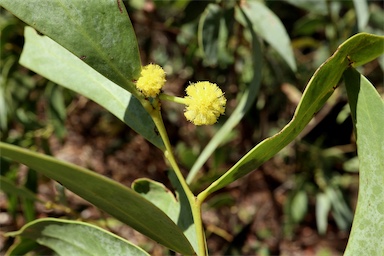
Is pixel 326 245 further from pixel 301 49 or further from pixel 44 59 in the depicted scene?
pixel 44 59

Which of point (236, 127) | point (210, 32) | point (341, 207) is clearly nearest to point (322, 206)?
point (341, 207)

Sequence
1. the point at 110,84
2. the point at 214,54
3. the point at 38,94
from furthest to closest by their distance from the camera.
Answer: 1. the point at 38,94
2. the point at 214,54
3. the point at 110,84

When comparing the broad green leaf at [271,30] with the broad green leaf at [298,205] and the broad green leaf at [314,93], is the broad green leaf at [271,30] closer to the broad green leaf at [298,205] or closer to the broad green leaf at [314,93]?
the broad green leaf at [314,93]

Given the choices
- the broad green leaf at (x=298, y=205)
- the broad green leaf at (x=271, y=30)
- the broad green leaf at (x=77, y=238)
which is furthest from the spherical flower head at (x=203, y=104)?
the broad green leaf at (x=298, y=205)

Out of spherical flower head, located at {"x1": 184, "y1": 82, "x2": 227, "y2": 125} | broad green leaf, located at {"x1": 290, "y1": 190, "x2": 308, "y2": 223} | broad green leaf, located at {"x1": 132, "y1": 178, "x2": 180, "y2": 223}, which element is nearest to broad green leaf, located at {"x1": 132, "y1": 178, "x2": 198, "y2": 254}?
broad green leaf, located at {"x1": 132, "y1": 178, "x2": 180, "y2": 223}

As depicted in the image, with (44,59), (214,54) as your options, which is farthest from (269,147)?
(214,54)

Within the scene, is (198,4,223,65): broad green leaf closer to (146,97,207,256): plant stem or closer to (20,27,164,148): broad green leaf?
(20,27,164,148): broad green leaf

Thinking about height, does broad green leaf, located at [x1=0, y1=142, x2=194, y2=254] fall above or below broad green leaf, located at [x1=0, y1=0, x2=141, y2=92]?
below
